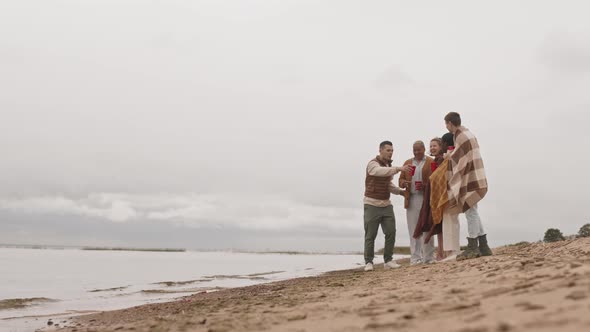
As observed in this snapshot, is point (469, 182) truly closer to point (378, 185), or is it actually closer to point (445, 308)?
point (378, 185)

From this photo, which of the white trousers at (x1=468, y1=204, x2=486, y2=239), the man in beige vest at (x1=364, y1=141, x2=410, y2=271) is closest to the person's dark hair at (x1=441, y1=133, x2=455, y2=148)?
the man in beige vest at (x1=364, y1=141, x2=410, y2=271)

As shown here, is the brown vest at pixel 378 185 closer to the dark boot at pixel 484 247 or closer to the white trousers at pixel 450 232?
the white trousers at pixel 450 232

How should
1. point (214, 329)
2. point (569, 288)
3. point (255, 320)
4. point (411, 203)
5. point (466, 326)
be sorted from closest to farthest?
1. point (466, 326)
2. point (569, 288)
3. point (214, 329)
4. point (255, 320)
5. point (411, 203)

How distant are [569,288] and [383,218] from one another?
6.46m

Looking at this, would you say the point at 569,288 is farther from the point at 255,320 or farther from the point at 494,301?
the point at 255,320

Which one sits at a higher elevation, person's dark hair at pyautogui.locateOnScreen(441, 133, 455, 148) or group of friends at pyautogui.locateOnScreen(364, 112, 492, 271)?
person's dark hair at pyautogui.locateOnScreen(441, 133, 455, 148)

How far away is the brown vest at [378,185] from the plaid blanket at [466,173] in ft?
5.45

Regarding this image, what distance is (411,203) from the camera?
397 inches

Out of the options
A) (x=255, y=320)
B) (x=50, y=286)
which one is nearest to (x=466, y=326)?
(x=255, y=320)

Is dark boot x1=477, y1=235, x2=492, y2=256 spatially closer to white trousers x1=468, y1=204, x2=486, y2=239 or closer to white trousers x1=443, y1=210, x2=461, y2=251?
white trousers x1=468, y1=204, x2=486, y2=239

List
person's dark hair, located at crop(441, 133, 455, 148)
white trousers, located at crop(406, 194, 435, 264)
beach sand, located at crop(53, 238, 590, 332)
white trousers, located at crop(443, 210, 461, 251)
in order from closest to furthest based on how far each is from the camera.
→ 1. beach sand, located at crop(53, 238, 590, 332)
2. white trousers, located at crop(443, 210, 461, 251)
3. person's dark hair, located at crop(441, 133, 455, 148)
4. white trousers, located at crop(406, 194, 435, 264)

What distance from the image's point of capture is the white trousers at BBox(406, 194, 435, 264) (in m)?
9.77

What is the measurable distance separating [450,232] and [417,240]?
1.50 m

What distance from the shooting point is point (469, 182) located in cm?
816
